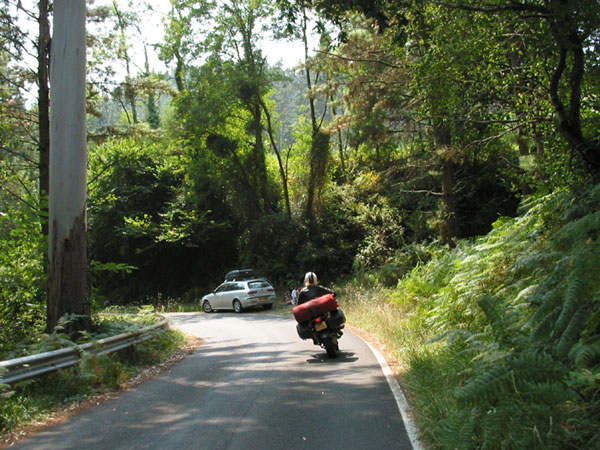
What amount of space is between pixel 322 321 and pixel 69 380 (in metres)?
4.77

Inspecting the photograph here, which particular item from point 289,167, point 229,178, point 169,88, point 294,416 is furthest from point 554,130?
point 289,167

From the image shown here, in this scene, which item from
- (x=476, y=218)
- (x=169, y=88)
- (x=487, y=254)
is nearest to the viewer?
(x=487, y=254)

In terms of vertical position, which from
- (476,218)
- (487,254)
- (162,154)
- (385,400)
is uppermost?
(162,154)

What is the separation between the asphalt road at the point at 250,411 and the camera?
5.35 metres

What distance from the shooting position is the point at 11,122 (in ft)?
46.5

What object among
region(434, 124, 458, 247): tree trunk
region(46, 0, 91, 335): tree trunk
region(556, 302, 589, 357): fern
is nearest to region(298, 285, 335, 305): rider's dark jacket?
region(46, 0, 91, 335): tree trunk

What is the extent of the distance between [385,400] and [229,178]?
2539cm

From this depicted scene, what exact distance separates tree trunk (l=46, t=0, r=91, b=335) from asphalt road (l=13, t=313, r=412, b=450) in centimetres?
235

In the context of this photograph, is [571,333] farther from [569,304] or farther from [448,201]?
[448,201]

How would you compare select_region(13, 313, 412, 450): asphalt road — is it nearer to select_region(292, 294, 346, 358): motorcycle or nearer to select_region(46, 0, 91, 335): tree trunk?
select_region(292, 294, 346, 358): motorcycle

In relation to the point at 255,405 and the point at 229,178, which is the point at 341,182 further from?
the point at 255,405

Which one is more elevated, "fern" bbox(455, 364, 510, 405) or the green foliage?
the green foliage

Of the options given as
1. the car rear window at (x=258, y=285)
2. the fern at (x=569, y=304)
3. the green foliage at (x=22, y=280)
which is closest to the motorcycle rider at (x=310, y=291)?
the green foliage at (x=22, y=280)

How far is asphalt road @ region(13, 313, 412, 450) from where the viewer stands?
5348mm
